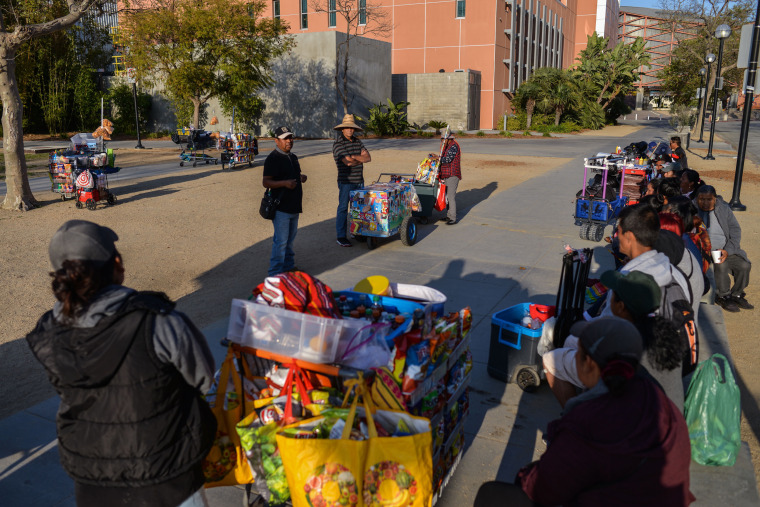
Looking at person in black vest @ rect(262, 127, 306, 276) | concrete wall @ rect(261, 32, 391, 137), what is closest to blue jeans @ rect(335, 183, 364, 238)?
person in black vest @ rect(262, 127, 306, 276)

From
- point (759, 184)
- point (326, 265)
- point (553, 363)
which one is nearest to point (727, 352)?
point (553, 363)

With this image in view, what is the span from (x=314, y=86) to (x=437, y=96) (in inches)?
392

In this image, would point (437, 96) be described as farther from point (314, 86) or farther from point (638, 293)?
point (638, 293)

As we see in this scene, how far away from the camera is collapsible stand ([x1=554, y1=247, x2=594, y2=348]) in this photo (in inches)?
173

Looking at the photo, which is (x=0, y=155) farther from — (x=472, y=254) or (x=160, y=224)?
(x=472, y=254)

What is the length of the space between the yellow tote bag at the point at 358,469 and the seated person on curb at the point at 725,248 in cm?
522

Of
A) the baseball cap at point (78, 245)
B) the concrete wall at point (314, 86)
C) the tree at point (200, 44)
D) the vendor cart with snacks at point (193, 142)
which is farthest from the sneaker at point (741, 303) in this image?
the concrete wall at point (314, 86)

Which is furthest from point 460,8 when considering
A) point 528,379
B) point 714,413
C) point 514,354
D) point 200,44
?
point 714,413

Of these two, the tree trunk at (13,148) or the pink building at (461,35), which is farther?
the pink building at (461,35)

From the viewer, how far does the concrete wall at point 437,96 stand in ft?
135

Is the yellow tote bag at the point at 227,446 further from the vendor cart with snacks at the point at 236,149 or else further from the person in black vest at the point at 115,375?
the vendor cart with snacks at the point at 236,149

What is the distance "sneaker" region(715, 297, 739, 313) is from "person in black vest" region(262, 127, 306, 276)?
5003mm

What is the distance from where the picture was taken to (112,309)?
220 centimetres

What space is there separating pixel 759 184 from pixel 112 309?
18750 millimetres
